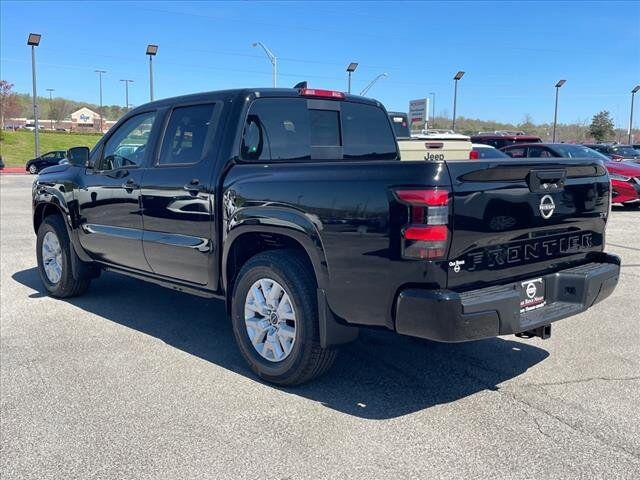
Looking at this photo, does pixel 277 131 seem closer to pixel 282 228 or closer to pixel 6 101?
pixel 282 228

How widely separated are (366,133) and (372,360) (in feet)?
6.59

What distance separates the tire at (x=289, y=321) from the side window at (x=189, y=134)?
106 centimetres

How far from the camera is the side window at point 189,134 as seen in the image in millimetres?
4723

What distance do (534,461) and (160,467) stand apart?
1.89 meters

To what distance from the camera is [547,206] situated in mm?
3773

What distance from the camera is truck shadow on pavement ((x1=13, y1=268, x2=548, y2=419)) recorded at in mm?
4000

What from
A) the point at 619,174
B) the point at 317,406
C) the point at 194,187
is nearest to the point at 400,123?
the point at 619,174

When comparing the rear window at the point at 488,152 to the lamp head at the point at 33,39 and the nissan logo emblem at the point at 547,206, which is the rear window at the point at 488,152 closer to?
the nissan logo emblem at the point at 547,206

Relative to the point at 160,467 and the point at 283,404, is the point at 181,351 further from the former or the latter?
the point at 160,467

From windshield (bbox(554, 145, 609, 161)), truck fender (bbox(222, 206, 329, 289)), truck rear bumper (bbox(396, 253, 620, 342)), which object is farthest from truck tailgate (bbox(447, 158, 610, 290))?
windshield (bbox(554, 145, 609, 161))

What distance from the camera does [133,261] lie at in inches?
217

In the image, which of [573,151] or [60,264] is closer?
[60,264]

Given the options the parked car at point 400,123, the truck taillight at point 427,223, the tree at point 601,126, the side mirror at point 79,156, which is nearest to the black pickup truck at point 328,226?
the truck taillight at point 427,223

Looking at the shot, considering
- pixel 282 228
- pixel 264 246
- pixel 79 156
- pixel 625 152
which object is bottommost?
pixel 264 246
